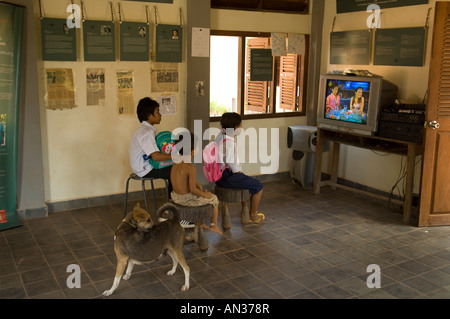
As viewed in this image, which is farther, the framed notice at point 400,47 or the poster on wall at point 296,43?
the poster on wall at point 296,43

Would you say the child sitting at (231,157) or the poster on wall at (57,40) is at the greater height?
the poster on wall at (57,40)

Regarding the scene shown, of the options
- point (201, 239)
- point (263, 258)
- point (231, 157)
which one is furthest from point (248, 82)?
point (263, 258)

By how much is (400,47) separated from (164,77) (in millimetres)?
2639

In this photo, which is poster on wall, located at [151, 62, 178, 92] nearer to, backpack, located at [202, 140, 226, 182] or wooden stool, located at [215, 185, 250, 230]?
backpack, located at [202, 140, 226, 182]

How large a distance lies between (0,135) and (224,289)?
2528 millimetres

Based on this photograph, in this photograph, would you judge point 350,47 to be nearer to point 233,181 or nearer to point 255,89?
point 255,89

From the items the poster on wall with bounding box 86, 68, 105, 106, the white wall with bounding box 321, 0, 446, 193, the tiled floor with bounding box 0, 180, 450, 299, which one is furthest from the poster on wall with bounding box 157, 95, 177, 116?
the white wall with bounding box 321, 0, 446, 193

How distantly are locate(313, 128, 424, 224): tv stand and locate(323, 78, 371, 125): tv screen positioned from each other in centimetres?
20

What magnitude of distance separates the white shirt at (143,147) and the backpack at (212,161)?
0.46 meters

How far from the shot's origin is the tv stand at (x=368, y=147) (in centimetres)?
462

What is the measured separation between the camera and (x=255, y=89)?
599cm

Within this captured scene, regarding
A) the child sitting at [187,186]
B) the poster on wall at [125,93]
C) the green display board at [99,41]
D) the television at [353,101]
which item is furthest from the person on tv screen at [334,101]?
the green display board at [99,41]

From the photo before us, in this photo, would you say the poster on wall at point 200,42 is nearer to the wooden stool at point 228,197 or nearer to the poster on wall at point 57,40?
the poster on wall at point 57,40

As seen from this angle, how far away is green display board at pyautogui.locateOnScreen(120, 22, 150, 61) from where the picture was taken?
4.92 meters
